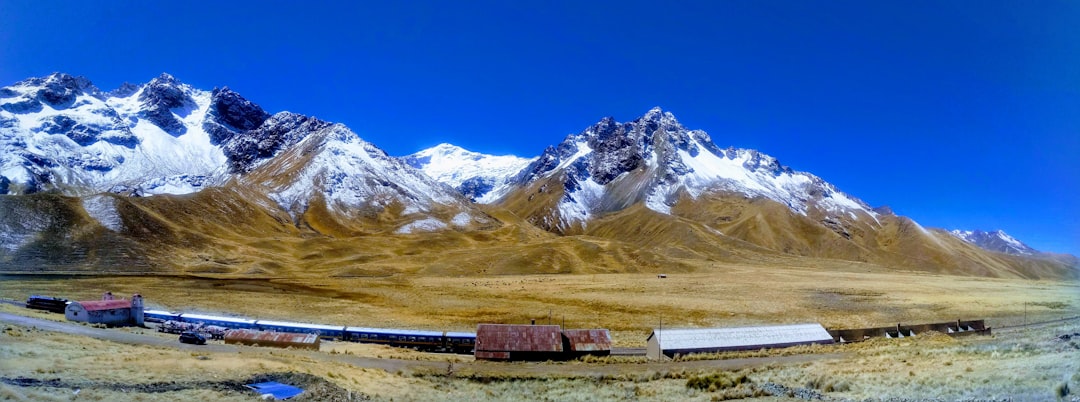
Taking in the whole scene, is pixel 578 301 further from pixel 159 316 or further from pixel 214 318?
pixel 159 316

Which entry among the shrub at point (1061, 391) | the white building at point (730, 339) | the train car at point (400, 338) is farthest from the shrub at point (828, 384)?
the train car at point (400, 338)

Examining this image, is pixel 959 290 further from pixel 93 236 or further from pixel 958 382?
pixel 93 236

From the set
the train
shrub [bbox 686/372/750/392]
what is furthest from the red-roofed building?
shrub [bbox 686/372/750/392]

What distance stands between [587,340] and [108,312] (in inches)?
1815

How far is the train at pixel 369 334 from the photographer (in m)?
52.8

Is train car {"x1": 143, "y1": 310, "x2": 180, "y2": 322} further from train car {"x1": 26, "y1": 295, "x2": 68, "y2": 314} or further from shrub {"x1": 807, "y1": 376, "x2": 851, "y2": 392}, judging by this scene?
shrub {"x1": 807, "y1": 376, "x2": 851, "y2": 392}

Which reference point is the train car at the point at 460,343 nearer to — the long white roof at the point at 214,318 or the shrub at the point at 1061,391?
the long white roof at the point at 214,318

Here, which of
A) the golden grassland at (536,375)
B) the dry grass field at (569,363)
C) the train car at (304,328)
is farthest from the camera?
the train car at (304,328)

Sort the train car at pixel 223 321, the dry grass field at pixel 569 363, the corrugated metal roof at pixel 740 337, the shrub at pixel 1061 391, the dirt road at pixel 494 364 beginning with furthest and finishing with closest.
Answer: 1. the train car at pixel 223 321
2. the corrugated metal roof at pixel 740 337
3. the dirt road at pixel 494 364
4. the dry grass field at pixel 569 363
5. the shrub at pixel 1061 391

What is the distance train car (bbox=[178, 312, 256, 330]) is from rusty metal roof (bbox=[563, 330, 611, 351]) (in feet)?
109

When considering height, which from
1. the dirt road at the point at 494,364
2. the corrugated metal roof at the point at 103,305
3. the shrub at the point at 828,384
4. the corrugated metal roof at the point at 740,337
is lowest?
the dirt road at the point at 494,364

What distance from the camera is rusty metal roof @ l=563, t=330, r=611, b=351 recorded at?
48.4 metres

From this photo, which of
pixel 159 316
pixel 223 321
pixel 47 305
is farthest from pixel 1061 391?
pixel 47 305

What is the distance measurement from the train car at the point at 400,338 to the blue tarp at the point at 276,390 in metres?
23.4
